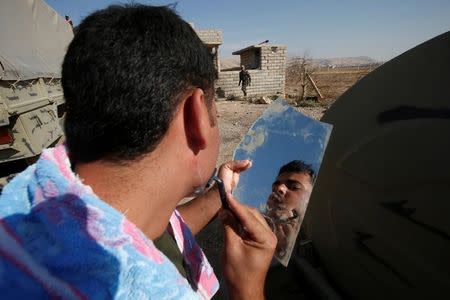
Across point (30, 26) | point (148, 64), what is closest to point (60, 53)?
point (30, 26)

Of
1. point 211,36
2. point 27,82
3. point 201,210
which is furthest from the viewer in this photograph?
point 211,36

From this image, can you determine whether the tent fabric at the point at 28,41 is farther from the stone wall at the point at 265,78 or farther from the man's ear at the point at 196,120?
the stone wall at the point at 265,78

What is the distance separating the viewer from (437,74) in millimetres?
1237

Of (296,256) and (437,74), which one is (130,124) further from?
(296,256)

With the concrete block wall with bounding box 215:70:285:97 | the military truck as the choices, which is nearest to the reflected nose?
the military truck

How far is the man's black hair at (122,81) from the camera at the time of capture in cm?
75

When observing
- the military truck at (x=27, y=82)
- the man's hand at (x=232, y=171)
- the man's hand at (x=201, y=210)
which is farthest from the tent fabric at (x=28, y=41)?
the man's hand at (x=232, y=171)

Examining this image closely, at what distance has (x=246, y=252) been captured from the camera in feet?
3.41

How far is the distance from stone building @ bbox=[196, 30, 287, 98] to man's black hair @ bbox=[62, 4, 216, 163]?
50.2ft

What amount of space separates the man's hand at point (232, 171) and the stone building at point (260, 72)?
1480 cm

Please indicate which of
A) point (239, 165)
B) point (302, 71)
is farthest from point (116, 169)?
point (302, 71)

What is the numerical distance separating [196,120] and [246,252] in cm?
45

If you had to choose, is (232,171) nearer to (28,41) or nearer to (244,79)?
(28,41)

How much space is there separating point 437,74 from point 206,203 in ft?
3.49
